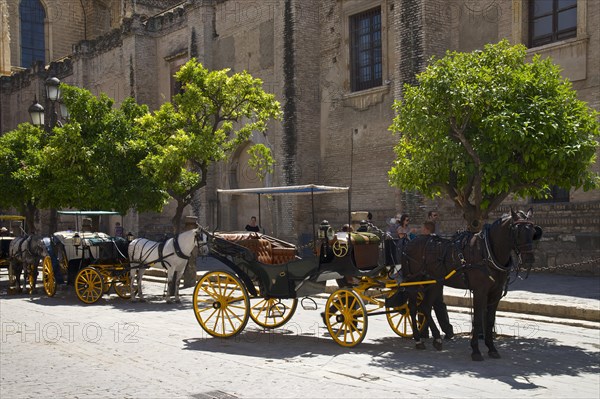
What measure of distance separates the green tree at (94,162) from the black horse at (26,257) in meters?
2.44

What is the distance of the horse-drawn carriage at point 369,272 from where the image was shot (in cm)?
793

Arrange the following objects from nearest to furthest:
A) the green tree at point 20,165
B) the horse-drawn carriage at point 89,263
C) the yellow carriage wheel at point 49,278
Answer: the horse-drawn carriage at point 89,263, the yellow carriage wheel at point 49,278, the green tree at point 20,165

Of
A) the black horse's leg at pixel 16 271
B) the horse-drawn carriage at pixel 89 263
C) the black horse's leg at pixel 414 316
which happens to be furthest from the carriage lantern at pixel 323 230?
the black horse's leg at pixel 16 271

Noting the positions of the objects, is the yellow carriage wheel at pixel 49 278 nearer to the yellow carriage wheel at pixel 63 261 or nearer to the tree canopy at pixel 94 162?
the yellow carriage wheel at pixel 63 261

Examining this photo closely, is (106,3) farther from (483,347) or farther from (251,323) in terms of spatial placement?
(483,347)

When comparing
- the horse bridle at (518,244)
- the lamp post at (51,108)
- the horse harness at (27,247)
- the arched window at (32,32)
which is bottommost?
the horse harness at (27,247)

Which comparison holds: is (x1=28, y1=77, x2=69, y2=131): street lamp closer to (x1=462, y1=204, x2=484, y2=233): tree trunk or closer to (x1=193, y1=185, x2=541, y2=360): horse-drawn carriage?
(x1=193, y1=185, x2=541, y2=360): horse-drawn carriage

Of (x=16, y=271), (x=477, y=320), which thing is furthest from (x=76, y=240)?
(x=477, y=320)

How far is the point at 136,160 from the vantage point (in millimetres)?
18859

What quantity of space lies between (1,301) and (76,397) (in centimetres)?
937

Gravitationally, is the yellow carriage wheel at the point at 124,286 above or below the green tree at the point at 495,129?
below

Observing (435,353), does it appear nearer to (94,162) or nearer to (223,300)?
(223,300)

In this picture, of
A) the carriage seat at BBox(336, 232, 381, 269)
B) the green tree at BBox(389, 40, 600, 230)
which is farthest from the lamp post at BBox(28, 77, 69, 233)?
the carriage seat at BBox(336, 232, 381, 269)

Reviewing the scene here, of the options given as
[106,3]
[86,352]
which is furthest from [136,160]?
[106,3]
